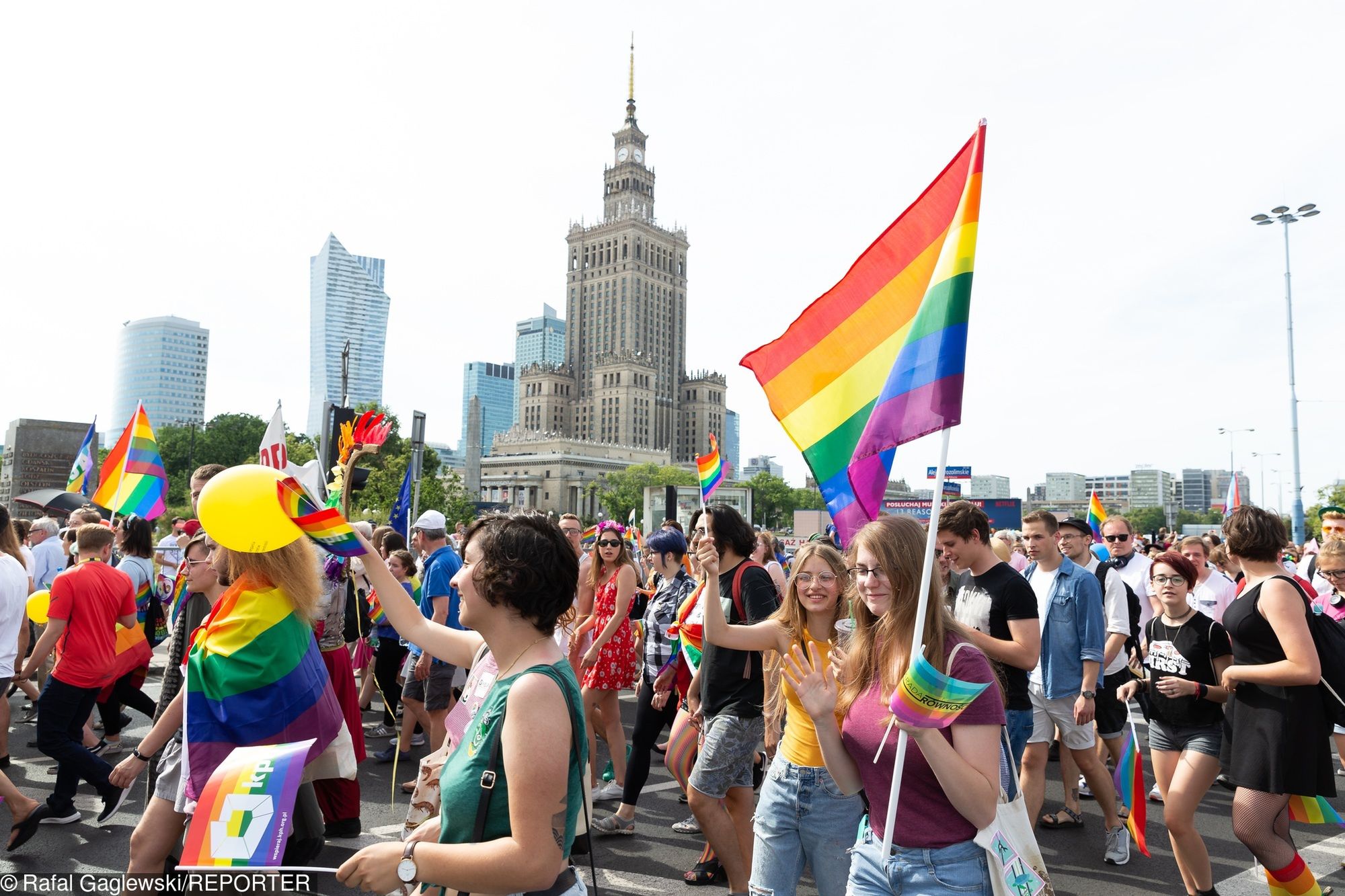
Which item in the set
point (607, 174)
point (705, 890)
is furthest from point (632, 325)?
point (705, 890)

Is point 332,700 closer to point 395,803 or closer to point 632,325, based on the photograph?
point 395,803

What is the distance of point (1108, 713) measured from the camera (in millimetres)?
6719

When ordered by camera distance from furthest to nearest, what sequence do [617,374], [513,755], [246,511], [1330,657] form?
1. [617,374]
2. [1330,657]
3. [246,511]
4. [513,755]

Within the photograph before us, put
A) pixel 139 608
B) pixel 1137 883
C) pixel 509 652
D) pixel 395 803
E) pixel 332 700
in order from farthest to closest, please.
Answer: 1. pixel 139 608
2. pixel 395 803
3. pixel 1137 883
4. pixel 332 700
5. pixel 509 652

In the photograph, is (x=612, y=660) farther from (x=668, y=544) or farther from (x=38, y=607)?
(x=38, y=607)

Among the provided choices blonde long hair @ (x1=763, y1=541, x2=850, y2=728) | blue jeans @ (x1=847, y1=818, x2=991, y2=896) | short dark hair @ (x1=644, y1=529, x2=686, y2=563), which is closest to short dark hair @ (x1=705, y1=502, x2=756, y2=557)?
blonde long hair @ (x1=763, y1=541, x2=850, y2=728)

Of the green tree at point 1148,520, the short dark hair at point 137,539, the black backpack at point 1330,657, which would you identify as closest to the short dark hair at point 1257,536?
the black backpack at point 1330,657

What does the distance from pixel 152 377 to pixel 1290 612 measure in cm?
21732

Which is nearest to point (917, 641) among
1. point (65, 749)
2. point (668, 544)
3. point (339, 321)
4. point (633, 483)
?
point (668, 544)

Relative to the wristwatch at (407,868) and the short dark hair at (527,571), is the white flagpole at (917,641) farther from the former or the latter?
the wristwatch at (407,868)

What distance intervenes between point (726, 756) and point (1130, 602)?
4.65 m

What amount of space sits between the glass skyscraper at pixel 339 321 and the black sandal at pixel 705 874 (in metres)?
189

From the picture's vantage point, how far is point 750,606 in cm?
504

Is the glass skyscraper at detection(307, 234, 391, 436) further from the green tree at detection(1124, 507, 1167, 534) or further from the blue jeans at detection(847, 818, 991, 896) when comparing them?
the blue jeans at detection(847, 818, 991, 896)
